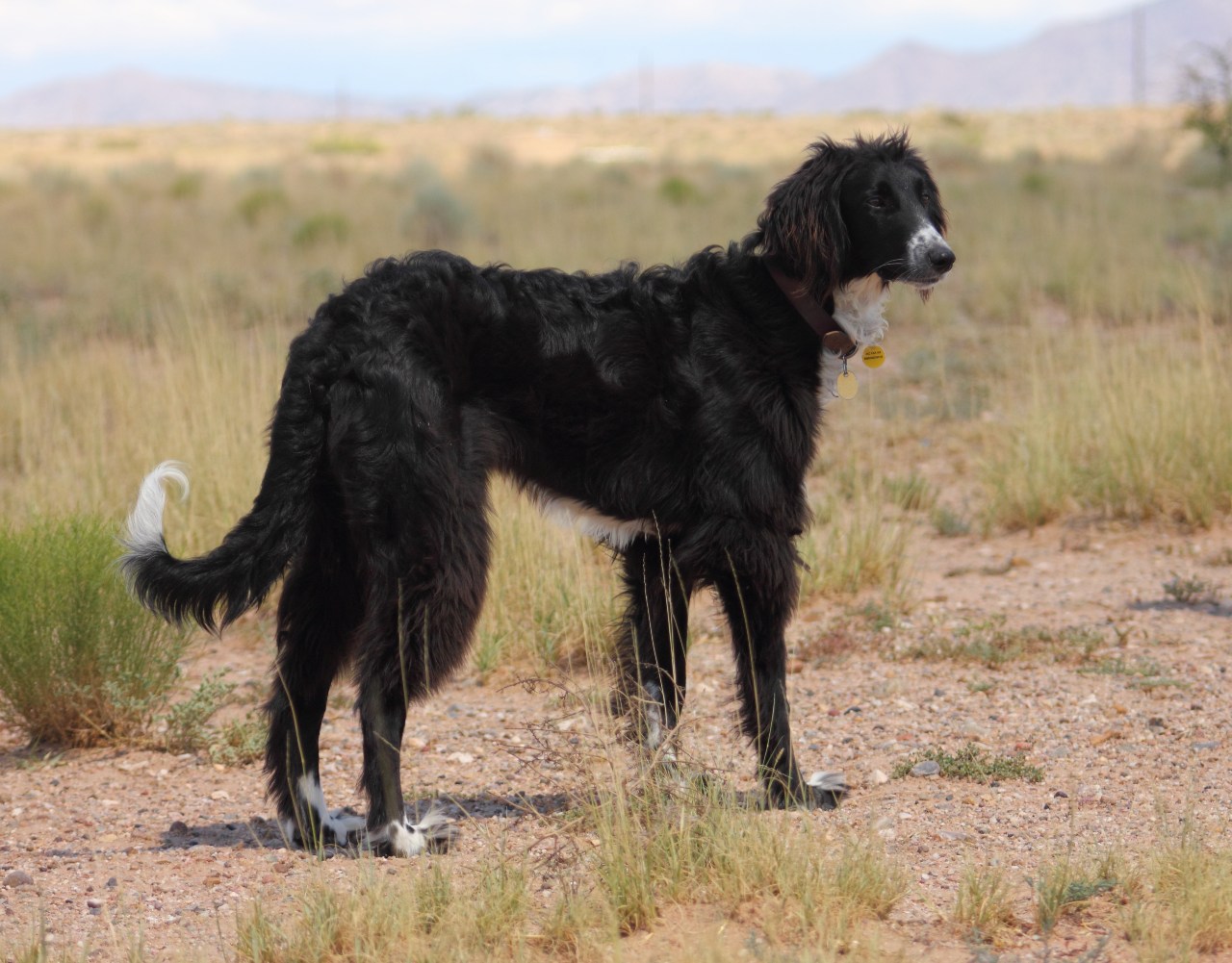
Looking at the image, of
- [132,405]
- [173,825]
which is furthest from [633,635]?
[132,405]

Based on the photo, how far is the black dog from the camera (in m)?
4.27

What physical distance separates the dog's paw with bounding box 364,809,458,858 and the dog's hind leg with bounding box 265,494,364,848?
249mm

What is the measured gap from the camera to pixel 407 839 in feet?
14.3

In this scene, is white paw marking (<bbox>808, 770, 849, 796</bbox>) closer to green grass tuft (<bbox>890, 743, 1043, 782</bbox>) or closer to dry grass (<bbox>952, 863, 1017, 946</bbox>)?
green grass tuft (<bbox>890, 743, 1043, 782</bbox>)

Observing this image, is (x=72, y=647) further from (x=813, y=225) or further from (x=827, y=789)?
(x=813, y=225)

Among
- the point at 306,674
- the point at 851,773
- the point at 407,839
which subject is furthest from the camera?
the point at 851,773

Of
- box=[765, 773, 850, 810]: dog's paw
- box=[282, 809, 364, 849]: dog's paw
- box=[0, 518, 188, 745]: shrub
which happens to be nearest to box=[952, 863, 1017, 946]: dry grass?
box=[765, 773, 850, 810]: dog's paw

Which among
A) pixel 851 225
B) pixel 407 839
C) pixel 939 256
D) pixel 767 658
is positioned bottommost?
pixel 407 839

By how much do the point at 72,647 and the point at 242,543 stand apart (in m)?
1.83

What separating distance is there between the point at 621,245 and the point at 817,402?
1371 cm

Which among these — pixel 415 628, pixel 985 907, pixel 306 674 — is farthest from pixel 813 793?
pixel 306 674

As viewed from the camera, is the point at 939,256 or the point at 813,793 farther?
the point at 813,793

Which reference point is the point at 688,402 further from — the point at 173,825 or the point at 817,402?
the point at 173,825

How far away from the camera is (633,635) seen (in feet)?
16.4
